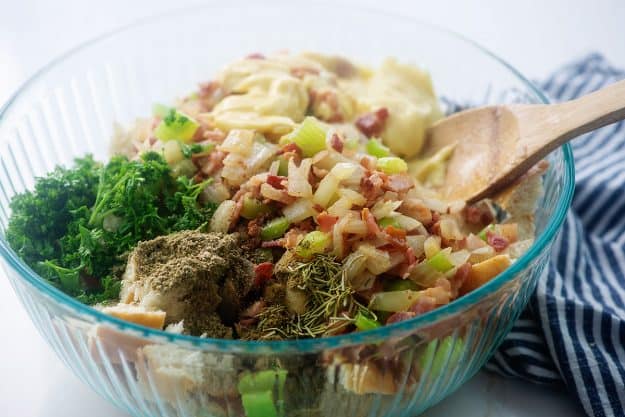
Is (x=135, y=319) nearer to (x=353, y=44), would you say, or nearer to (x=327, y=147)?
(x=327, y=147)

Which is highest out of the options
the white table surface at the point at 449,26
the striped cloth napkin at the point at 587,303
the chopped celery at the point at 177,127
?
the chopped celery at the point at 177,127

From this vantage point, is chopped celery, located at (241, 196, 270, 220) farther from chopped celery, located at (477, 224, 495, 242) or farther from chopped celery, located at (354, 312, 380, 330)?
chopped celery, located at (477, 224, 495, 242)

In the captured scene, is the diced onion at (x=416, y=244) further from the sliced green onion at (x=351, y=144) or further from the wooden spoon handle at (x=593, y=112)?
the wooden spoon handle at (x=593, y=112)

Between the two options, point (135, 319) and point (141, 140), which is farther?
point (141, 140)

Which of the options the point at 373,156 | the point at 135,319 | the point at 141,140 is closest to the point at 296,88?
the point at 373,156

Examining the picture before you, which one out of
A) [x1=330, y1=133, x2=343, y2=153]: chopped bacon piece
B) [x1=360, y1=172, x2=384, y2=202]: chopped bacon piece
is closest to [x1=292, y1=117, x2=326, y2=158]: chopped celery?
[x1=330, y1=133, x2=343, y2=153]: chopped bacon piece

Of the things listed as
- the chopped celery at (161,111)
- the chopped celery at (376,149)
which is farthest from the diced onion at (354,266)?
the chopped celery at (161,111)
